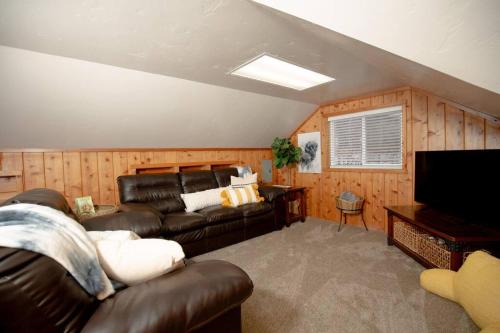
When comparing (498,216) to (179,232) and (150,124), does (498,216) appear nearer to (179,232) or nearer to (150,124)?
(179,232)

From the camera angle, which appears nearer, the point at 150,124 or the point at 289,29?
the point at 289,29

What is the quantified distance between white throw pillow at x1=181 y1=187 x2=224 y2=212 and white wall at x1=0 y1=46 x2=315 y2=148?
3.18ft

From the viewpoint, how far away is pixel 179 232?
249 centimetres

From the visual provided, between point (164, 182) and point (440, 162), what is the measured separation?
3464 mm

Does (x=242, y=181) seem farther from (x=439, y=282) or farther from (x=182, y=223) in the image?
(x=439, y=282)

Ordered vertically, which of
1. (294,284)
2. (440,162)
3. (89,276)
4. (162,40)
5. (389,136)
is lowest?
(294,284)

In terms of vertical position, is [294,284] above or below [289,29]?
below

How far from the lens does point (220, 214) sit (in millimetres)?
2809

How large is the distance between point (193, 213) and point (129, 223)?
3.22 ft

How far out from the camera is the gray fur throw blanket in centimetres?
68

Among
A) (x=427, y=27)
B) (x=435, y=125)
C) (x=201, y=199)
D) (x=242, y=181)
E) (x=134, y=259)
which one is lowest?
(x=201, y=199)

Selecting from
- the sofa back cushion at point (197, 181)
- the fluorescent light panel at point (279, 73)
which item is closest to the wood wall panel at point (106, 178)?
the sofa back cushion at point (197, 181)

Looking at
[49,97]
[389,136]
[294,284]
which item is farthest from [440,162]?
[49,97]

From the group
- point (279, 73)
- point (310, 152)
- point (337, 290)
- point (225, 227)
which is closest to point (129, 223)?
point (225, 227)
